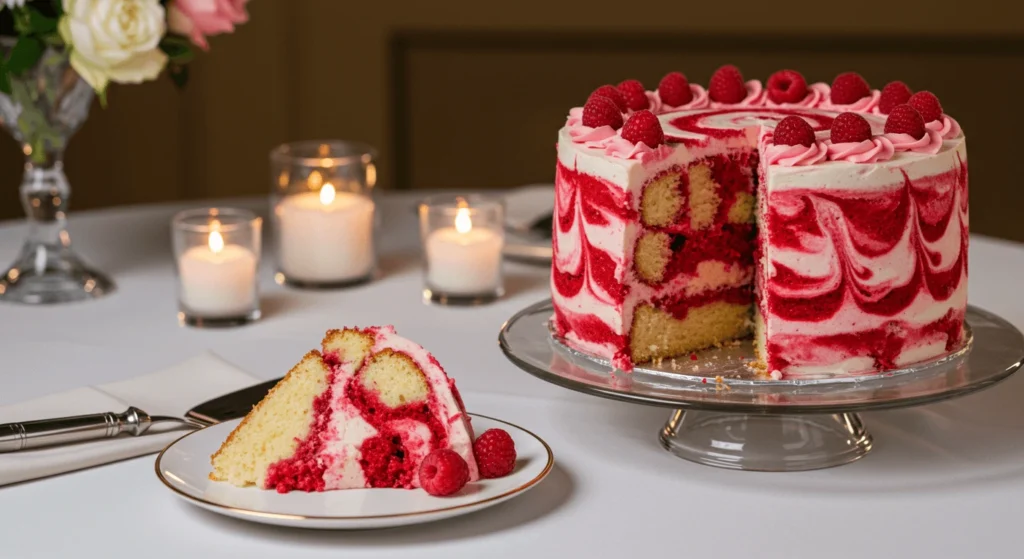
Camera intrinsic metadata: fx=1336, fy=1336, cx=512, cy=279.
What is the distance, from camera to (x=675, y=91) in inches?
81.7

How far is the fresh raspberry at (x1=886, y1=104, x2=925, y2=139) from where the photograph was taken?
171cm

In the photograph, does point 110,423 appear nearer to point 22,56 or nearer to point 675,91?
point 22,56

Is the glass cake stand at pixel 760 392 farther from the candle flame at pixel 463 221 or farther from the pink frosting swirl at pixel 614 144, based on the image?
the candle flame at pixel 463 221

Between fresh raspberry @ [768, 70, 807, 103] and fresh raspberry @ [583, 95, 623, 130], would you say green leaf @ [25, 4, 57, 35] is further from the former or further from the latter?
fresh raspberry @ [768, 70, 807, 103]

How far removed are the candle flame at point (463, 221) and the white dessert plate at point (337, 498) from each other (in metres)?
0.95

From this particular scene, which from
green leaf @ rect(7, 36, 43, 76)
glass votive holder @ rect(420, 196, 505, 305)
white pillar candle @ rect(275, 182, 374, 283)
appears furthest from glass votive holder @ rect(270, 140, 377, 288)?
green leaf @ rect(7, 36, 43, 76)

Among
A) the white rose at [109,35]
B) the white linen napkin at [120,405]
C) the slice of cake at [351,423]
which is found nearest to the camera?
the slice of cake at [351,423]

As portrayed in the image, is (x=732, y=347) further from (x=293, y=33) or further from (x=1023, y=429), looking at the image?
(x=293, y=33)

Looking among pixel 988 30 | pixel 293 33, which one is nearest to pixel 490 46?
pixel 293 33

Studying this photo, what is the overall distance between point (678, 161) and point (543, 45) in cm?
331

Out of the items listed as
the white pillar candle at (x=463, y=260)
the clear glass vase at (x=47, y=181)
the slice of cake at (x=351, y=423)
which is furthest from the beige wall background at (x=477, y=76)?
the slice of cake at (x=351, y=423)

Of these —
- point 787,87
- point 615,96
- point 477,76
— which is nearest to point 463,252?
point 615,96

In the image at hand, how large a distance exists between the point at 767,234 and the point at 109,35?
1171 mm

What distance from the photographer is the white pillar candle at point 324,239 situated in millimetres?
2533
